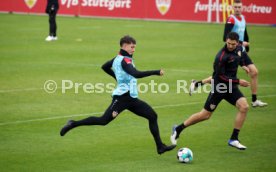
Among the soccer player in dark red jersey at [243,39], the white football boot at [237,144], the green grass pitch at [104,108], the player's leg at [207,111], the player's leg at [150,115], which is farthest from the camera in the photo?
the soccer player in dark red jersey at [243,39]

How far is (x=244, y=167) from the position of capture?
11461 mm

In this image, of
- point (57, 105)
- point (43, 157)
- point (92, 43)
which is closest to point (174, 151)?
point (43, 157)

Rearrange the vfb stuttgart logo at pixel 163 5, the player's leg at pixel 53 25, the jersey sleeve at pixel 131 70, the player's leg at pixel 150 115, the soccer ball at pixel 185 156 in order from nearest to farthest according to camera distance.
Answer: the jersey sleeve at pixel 131 70 → the soccer ball at pixel 185 156 → the player's leg at pixel 150 115 → the player's leg at pixel 53 25 → the vfb stuttgart logo at pixel 163 5

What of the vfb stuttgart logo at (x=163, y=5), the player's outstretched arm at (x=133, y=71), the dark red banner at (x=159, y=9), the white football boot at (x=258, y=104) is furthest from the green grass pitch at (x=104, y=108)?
the vfb stuttgart logo at (x=163, y=5)

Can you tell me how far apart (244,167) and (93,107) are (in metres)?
6.52

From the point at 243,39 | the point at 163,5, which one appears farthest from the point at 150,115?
the point at 163,5

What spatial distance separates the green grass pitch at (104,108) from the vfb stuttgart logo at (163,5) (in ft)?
33.0

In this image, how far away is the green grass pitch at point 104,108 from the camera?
11.9 metres

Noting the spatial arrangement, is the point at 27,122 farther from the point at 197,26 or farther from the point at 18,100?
the point at 197,26

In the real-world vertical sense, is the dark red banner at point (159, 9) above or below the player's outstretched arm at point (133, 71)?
below

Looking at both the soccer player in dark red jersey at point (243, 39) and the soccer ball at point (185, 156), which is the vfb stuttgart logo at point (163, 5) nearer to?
the soccer player in dark red jersey at point (243, 39)

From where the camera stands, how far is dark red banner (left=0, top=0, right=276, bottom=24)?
→ 41.3 m

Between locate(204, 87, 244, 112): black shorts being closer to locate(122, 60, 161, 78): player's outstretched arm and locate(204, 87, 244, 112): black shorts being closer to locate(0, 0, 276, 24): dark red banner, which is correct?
locate(122, 60, 161, 78): player's outstretched arm

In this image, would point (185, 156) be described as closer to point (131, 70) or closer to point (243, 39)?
point (131, 70)
